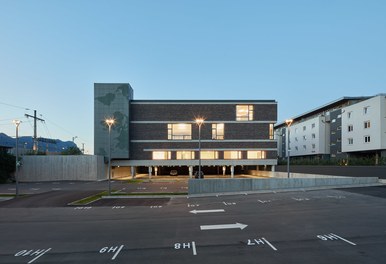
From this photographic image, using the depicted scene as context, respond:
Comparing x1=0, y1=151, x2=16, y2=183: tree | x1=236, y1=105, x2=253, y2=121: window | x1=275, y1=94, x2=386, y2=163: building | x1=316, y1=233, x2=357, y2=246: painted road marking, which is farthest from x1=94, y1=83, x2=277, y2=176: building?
x1=316, y1=233, x2=357, y2=246: painted road marking

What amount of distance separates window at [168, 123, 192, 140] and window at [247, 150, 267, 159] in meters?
12.6

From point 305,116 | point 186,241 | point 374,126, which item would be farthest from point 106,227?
point 305,116

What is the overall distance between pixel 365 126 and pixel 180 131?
122 ft

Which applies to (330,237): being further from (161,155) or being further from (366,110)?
(366,110)

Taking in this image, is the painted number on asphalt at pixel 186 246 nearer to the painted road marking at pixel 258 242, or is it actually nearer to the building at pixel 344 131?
the painted road marking at pixel 258 242

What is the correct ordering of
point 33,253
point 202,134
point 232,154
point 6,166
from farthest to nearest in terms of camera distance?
point 232,154 < point 202,134 < point 6,166 < point 33,253

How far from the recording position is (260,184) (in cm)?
2784

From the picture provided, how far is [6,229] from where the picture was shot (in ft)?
45.0

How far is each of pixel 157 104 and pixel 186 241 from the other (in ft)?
150

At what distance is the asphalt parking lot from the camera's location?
30.2 feet

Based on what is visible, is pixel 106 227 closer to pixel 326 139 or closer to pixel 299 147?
pixel 326 139

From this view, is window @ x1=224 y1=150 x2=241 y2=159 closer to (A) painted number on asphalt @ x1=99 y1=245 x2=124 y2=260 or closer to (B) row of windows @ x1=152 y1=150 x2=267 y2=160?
Answer: (B) row of windows @ x1=152 y1=150 x2=267 y2=160

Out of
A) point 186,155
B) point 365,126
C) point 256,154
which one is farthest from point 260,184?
point 365,126

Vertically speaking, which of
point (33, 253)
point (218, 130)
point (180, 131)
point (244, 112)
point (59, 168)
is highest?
point (244, 112)
